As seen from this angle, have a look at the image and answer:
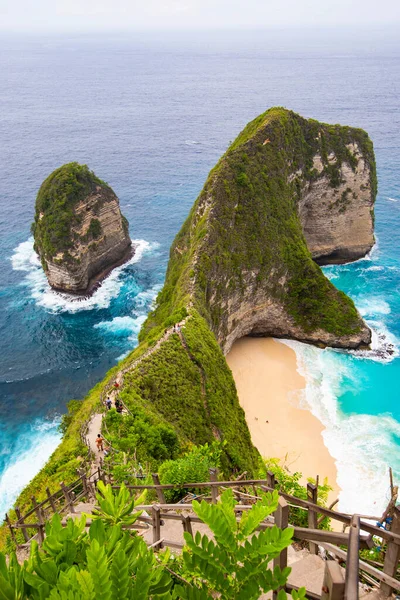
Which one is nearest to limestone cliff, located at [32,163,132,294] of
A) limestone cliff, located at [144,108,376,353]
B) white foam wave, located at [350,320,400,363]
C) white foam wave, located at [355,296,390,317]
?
limestone cliff, located at [144,108,376,353]

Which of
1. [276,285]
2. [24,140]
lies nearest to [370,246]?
[276,285]

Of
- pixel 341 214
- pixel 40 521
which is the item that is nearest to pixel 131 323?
pixel 341 214

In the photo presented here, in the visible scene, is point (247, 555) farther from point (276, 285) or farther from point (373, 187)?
point (373, 187)

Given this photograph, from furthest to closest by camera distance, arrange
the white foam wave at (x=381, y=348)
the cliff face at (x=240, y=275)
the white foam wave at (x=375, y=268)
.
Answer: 1. the white foam wave at (x=375, y=268)
2. the white foam wave at (x=381, y=348)
3. the cliff face at (x=240, y=275)

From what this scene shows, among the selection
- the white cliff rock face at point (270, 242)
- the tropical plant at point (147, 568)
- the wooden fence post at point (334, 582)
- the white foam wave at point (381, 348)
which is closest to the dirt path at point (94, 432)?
the white cliff rock face at point (270, 242)

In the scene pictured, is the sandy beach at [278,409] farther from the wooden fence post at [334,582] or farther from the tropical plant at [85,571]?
the wooden fence post at [334,582]

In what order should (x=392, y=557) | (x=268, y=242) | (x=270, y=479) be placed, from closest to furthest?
(x=392, y=557), (x=270, y=479), (x=268, y=242)

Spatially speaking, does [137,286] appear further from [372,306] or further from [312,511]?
[312,511]
